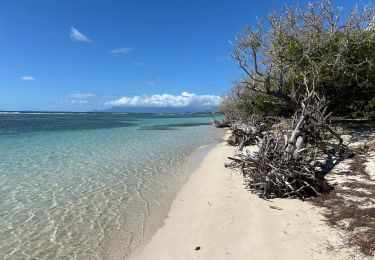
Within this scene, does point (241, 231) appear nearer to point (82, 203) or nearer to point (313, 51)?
point (82, 203)

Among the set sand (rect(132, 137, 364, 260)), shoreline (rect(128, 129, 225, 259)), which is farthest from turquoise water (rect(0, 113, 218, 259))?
sand (rect(132, 137, 364, 260))

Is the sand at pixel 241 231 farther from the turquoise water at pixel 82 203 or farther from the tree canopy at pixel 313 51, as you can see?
the tree canopy at pixel 313 51

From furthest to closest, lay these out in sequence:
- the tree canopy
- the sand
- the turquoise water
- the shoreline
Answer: the tree canopy, the turquoise water, the shoreline, the sand

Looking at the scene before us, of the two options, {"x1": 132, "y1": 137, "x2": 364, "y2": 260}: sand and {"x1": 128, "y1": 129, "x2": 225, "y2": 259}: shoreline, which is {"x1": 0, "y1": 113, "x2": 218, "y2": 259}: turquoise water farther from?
{"x1": 132, "y1": 137, "x2": 364, "y2": 260}: sand

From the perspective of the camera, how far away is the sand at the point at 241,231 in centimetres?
582

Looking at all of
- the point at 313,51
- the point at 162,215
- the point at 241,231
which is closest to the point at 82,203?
the point at 162,215

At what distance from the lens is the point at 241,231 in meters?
6.80

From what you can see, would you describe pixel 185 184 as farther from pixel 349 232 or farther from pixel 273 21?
pixel 273 21

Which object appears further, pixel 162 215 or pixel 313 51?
pixel 313 51

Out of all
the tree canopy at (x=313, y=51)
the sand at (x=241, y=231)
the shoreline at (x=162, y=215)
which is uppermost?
the tree canopy at (x=313, y=51)

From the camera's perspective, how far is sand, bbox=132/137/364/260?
582cm

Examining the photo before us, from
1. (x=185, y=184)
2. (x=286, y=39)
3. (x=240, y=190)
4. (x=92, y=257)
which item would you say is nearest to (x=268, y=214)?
(x=240, y=190)

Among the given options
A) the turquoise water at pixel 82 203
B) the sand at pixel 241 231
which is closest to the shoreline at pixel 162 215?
the turquoise water at pixel 82 203

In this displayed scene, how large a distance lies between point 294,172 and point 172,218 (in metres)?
3.20
